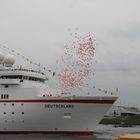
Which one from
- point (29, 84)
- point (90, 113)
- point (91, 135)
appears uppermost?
point (29, 84)

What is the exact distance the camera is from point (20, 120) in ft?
117

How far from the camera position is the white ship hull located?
35.5 metres

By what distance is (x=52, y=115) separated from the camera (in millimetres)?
35625

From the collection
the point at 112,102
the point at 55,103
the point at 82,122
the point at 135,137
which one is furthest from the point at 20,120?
the point at 135,137

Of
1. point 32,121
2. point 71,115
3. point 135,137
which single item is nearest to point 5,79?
point 32,121

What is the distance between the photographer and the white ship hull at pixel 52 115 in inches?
1399

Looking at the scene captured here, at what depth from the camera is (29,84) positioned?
37.8m

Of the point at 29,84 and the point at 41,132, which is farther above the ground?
the point at 29,84

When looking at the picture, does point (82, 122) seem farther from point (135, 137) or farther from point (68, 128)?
point (135, 137)

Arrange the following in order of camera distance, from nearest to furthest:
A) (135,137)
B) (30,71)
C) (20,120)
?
(135,137) < (20,120) < (30,71)

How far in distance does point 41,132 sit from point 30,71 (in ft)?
22.0

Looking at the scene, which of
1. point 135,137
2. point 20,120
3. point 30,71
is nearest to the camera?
point 135,137

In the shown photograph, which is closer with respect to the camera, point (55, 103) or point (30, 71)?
point (55, 103)

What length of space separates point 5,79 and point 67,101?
21.8ft
